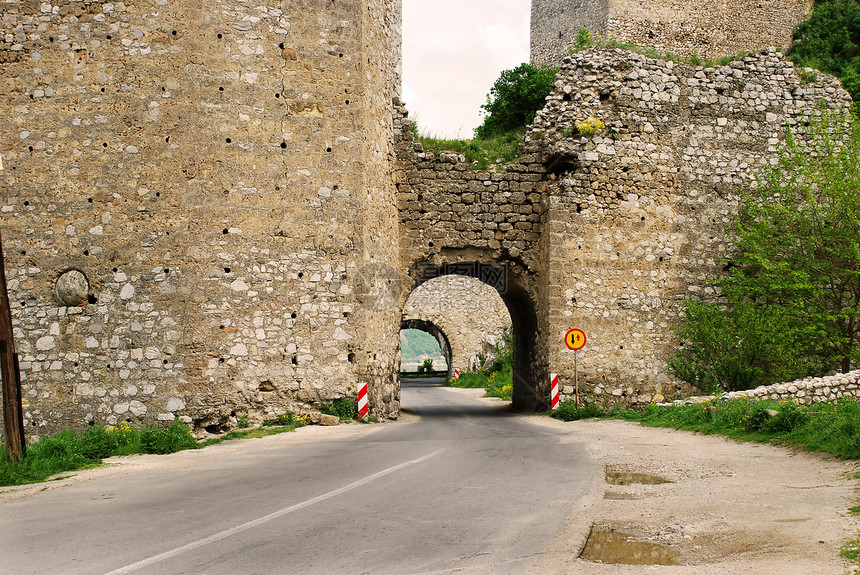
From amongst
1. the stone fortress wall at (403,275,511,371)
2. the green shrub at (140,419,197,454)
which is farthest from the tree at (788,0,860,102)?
the green shrub at (140,419,197,454)

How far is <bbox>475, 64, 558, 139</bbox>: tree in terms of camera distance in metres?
23.9

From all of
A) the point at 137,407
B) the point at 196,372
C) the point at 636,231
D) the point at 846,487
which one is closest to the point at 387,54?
the point at 636,231

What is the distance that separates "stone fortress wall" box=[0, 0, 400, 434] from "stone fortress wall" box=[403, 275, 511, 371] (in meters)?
21.3

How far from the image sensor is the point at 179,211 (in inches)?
A: 505

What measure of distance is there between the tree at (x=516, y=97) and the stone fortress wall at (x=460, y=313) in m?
11.2

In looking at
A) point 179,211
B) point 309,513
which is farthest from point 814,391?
point 179,211

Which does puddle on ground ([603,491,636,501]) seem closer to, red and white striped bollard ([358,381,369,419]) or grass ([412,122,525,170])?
red and white striped bollard ([358,381,369,419])

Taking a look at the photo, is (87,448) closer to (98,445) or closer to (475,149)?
(98,445)

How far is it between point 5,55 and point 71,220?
3.36 meters

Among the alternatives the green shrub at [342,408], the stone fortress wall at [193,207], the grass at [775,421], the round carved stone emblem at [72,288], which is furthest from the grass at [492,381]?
the round carved stone emblem at [72,288]

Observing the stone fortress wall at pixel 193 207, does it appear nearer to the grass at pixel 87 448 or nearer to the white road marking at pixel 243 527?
the grass at pixel 87 448

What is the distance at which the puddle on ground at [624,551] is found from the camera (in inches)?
184

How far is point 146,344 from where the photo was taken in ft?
41.4

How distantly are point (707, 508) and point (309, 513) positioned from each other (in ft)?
11.0
